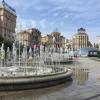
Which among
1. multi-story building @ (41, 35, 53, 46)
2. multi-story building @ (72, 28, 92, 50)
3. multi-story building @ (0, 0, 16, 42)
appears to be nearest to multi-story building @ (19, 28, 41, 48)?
multi-story building @ (41, 35, 53, 46)

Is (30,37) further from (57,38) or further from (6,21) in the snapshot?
(6,21)

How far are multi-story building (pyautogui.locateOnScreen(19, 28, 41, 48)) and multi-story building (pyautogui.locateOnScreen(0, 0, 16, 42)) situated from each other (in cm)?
1131

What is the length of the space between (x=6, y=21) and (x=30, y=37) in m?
29.2

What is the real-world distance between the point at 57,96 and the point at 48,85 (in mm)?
2266

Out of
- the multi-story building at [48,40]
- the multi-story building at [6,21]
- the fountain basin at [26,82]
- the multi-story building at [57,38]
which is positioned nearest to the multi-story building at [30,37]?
the multi-story building at [48,40]

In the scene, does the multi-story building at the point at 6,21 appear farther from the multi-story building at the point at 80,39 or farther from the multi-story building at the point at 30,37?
the multi-story building at the point at 80,39

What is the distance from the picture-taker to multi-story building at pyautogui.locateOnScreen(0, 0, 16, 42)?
112 m

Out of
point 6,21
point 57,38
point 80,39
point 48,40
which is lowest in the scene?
point 48,40

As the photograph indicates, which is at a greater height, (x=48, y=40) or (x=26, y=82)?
(x=48, y=40)

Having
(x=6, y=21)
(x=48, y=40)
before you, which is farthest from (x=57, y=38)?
(x=6, y=21)

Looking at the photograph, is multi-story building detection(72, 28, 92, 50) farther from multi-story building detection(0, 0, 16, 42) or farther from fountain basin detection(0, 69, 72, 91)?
fountain basin detection(0, 69, 72, 91)

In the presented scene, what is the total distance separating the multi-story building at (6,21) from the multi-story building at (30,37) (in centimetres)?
1131

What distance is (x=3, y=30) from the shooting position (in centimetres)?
11150

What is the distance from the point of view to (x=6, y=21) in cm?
11700
